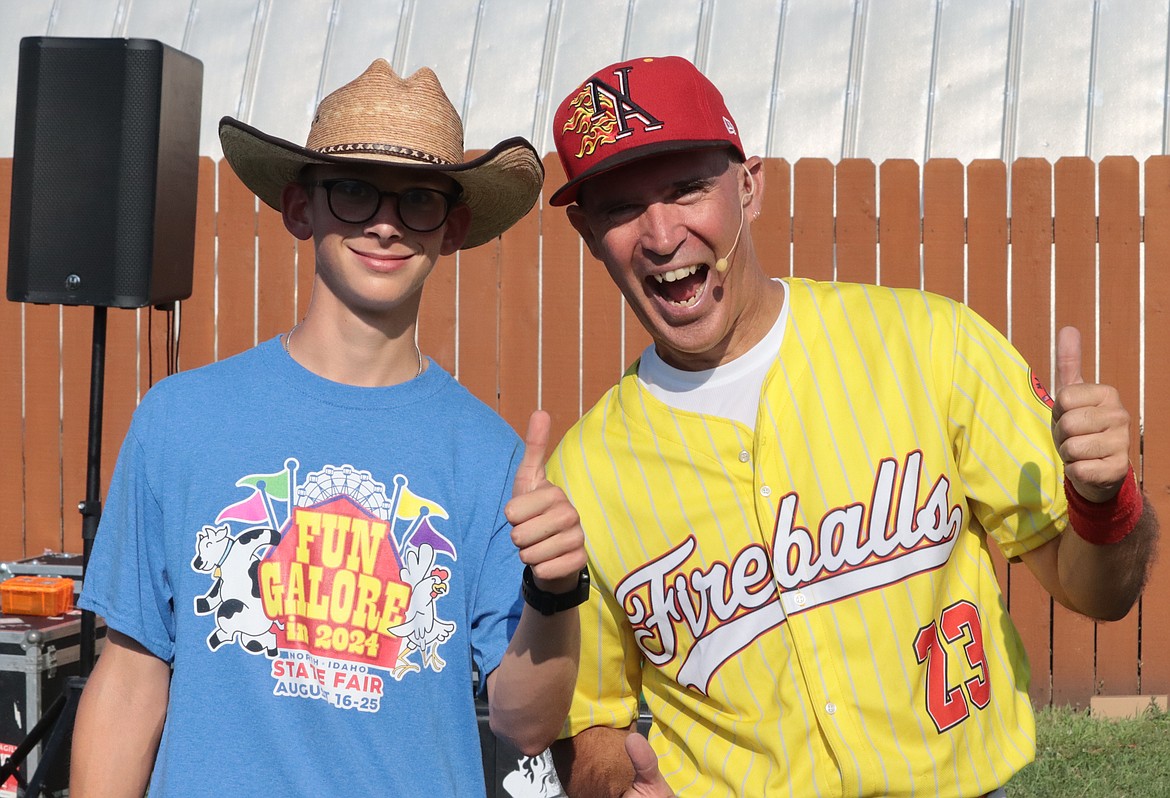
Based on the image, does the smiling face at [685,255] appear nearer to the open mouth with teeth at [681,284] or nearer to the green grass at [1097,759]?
the open mouth with teeth at [681,284]

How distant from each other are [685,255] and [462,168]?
1.45 ft

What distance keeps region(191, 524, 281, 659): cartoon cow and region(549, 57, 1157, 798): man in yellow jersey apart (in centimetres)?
59

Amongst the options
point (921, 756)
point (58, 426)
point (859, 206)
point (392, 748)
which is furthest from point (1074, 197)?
point (58, 426)

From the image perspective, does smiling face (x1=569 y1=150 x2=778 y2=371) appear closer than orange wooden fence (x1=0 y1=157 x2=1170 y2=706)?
Yes

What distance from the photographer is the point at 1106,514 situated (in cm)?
193

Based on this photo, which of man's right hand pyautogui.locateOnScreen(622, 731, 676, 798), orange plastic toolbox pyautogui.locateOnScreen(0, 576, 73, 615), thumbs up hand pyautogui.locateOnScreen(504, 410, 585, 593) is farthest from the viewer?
orange plastic toolbox pyautogui.locateOnScreen(0, 576, 73, 615)

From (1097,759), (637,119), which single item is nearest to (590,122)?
(637,119)

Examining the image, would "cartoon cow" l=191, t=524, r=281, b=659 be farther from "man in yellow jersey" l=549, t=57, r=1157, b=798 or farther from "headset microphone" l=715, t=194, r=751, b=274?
"headset microphone" l=715, t=194, r=751, b=274

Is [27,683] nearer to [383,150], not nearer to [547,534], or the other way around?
[383,150]

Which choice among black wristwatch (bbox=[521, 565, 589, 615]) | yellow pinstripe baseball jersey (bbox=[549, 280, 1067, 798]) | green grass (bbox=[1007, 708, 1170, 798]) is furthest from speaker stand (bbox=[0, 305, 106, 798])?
green grass (bbox=[1007, 708, 1170, 798])

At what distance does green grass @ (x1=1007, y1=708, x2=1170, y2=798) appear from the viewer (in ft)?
15.0

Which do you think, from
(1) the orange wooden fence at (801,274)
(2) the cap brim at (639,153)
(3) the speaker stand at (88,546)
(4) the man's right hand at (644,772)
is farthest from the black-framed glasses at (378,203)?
(1) the orange wooden fence at (801,274)

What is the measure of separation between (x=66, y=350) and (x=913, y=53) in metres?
5.59

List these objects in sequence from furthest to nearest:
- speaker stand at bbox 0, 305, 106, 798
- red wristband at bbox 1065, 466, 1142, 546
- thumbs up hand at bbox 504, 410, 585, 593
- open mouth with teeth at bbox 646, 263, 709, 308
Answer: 1. speaker stand at bbox 0, 305, 106, 798
2. open mouth with teeth at bbox 646, 263, 709, 308
3. red wristband at bbox 1065, 466, 1142, 546
4. thumbs up hand at bbox 504, 410, 585, 593
